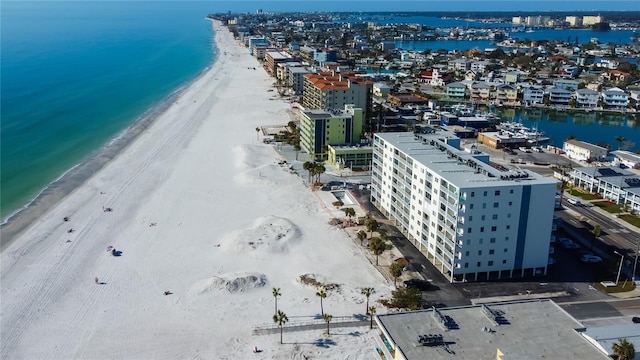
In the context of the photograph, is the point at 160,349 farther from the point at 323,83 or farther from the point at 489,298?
the point at 323,83

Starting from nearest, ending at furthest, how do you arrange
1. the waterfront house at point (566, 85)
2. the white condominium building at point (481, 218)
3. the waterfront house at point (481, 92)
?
the white condominium building at point (481, 218) < the waterfront house at point (481, 92) < the waterfront house at point (566, 85)

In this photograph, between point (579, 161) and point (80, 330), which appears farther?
point (579, 161)

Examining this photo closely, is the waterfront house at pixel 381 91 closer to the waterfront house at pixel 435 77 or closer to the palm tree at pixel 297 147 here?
the waterfront house at pixel 435 77

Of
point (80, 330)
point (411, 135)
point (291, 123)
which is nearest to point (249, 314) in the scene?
point (80, 330)

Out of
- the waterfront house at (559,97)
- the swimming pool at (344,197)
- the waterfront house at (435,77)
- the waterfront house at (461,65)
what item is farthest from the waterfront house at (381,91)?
the swimming pool at (344,197)

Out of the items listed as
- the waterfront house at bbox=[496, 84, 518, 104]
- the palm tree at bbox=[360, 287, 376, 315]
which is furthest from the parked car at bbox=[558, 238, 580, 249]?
the waterfront house at bbox=[496, 84, 518, 104]
